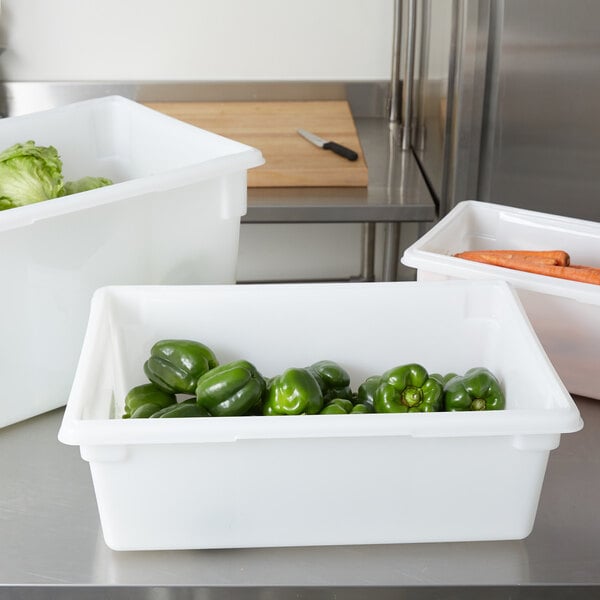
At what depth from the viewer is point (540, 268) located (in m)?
1.07

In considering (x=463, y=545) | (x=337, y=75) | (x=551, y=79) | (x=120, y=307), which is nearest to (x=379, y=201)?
(x=551, y=79)

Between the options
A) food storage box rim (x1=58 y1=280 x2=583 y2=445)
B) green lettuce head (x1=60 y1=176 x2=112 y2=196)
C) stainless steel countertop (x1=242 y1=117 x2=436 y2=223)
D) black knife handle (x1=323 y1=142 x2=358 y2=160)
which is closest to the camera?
food storage box rim (x1=58 y1=280 x2=583 y2=445)

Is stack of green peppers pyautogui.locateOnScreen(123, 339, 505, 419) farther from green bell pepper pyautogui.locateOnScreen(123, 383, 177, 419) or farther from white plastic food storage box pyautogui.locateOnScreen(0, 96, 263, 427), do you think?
white plastic food storage box pyautogui.locateOnScreen(0, 96, 263, 427)

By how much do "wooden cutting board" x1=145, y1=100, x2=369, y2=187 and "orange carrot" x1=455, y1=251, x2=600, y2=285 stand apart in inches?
32.4

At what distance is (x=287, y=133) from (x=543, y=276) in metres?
1.21

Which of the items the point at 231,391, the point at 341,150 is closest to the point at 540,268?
the point at 231,391

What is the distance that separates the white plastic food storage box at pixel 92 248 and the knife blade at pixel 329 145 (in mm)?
786

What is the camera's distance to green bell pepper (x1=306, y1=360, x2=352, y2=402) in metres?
0.94

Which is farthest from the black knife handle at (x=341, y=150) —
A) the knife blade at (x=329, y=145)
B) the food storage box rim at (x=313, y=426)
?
the food storage box rim at (x=313, y=426)

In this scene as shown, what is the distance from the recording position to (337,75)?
2395mm

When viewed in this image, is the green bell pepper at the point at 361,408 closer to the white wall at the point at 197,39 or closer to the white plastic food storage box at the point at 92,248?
the white plastic food storage box at the point at 92,248

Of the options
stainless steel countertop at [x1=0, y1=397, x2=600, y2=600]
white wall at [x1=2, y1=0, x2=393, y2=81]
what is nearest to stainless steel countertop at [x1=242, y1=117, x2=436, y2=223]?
white wall at [x1=2, y1=0, x2=393, y2=81]

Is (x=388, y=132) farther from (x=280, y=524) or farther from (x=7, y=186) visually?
(x=280, y=524)

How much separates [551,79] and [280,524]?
3.95ft
